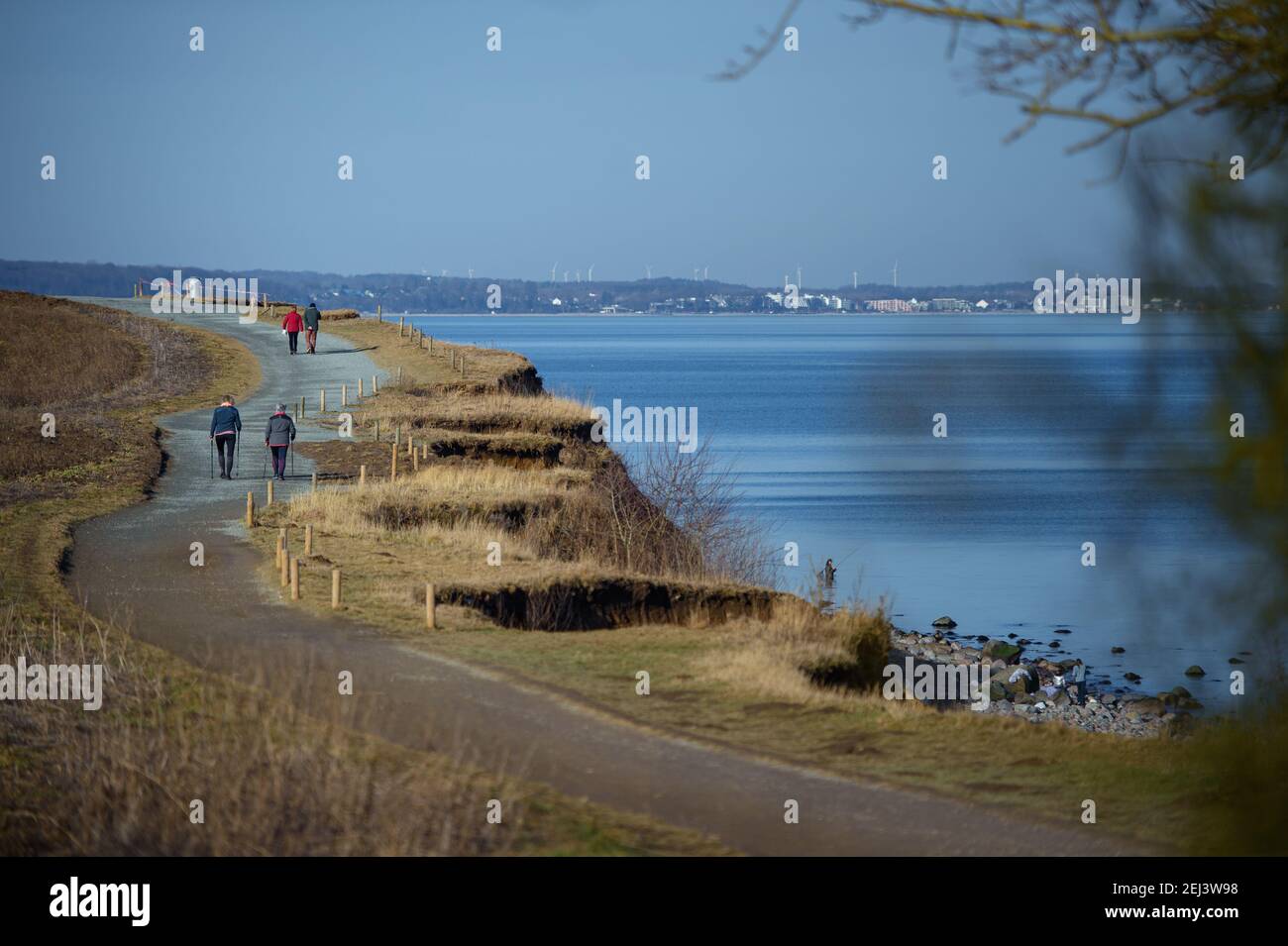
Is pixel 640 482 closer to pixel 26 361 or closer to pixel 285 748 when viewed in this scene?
pixel 285 748

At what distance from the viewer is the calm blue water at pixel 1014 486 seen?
18.8 ft

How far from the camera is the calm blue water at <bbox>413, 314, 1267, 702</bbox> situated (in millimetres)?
5723

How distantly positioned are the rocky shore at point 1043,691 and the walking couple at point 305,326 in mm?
32403

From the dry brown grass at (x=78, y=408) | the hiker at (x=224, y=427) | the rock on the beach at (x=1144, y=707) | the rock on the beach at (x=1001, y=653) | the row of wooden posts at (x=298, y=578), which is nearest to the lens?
the row of wooden posts at (x=298, y=578)

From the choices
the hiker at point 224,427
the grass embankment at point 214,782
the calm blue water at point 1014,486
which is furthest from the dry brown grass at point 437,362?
the grass embankment at point 214,782

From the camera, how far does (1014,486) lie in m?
58.8

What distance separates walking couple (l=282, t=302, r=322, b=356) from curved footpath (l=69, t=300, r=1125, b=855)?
1341 inches

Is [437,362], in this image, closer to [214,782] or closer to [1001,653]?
[1001,653]

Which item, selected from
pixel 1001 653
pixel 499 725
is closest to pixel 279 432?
pixel 1001 653

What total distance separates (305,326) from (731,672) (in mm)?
48416

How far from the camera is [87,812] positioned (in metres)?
9.60

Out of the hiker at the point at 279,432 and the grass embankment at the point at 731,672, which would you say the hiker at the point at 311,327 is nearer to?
the hiker at the point at 279,432

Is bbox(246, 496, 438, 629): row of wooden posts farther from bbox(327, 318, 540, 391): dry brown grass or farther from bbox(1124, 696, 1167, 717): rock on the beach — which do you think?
bbox(327, 318, 540, 391): dry brown grass
